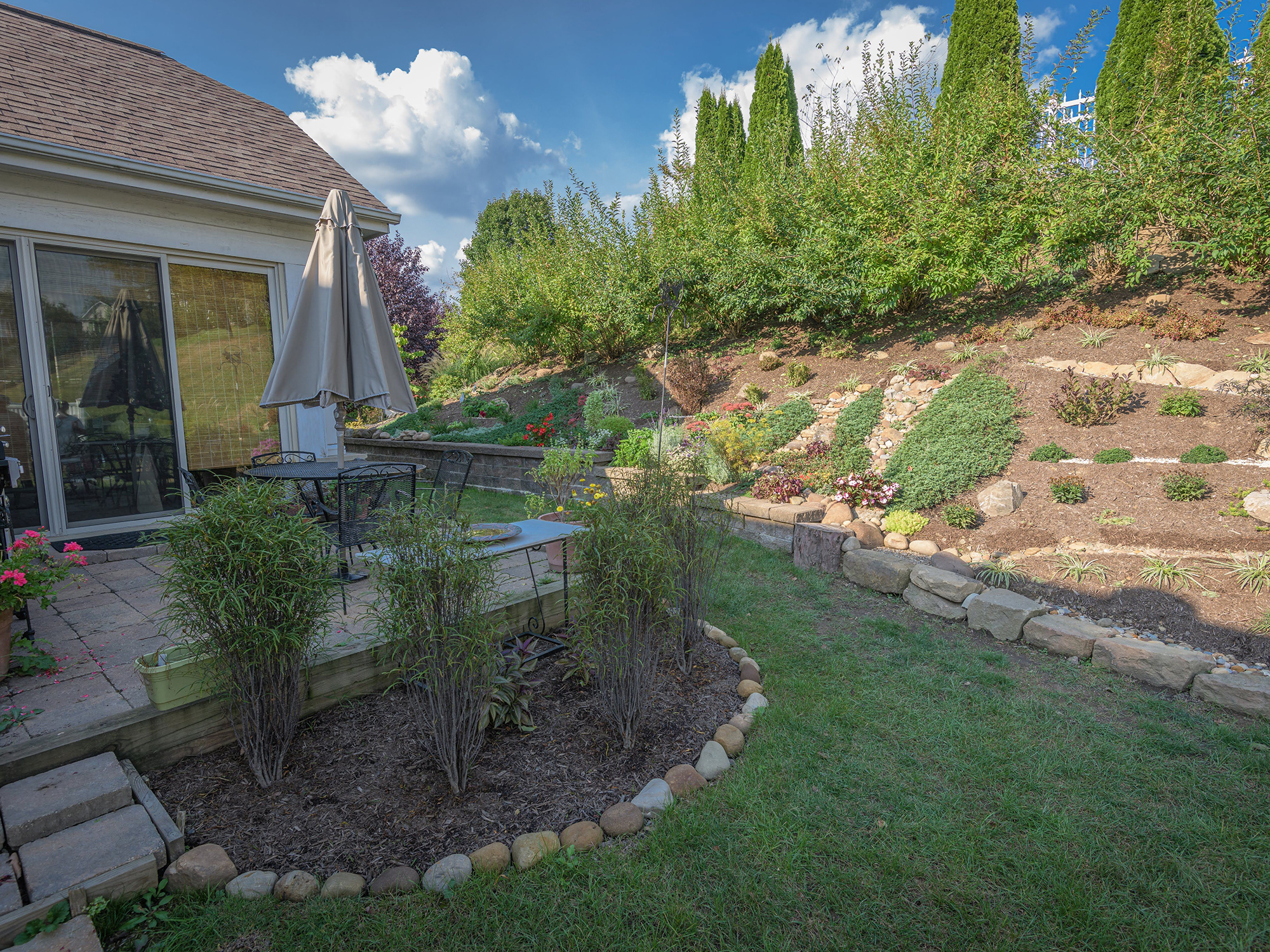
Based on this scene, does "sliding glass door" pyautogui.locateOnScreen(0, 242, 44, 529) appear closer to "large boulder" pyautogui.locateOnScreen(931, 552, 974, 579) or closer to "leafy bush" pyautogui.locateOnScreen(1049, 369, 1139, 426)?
"large boulder" pyautogui.locateOnScreen(931, 552, 974, 579)

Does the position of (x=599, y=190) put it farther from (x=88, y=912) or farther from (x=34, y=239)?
(x=88, y=912)

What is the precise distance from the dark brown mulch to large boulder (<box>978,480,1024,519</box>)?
3.44 meters

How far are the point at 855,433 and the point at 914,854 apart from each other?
A: 508cm

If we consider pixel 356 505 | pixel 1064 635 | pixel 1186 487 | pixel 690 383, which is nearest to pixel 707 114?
pixel 690 383

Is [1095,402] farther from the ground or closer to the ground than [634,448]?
farther from the ground

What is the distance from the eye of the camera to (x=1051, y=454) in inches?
208

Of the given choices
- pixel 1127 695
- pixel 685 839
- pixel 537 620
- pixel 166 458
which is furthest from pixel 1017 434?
pixel 166 458

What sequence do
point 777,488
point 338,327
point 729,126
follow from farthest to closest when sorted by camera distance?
point 729,126 < point 777,488 < point 338,327

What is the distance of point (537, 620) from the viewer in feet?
11.6

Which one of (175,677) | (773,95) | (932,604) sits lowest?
(932,604)

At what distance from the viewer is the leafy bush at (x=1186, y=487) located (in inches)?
172

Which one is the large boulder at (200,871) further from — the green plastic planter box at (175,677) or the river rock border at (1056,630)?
the river rock border at (1056,630)

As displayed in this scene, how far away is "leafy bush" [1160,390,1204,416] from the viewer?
17.0ft

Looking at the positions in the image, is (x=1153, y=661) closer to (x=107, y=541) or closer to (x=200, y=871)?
(x=200, y=871)
